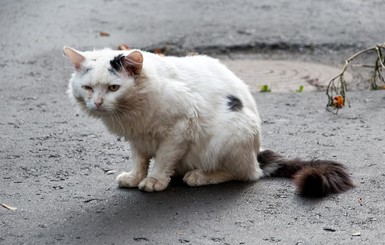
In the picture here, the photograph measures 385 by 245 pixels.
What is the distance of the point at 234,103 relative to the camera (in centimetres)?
539

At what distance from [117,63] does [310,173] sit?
1.53 meters

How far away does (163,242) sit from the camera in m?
4.48

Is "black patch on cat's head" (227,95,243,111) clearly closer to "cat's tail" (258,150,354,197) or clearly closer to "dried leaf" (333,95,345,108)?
"cat's tail" (258,150,354,197)

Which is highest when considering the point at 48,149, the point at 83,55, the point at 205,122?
the point at 83,55

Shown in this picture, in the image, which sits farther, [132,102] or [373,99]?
[373,99]

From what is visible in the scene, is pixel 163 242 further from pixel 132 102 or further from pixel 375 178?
pixel 375 178

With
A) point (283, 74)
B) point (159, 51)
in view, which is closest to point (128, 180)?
point (283, 74)

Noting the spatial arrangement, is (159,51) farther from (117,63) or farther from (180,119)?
(117,63)

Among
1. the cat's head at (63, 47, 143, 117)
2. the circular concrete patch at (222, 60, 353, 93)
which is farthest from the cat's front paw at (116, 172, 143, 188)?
the circular concrete patch at (222, 60, 353, 93)

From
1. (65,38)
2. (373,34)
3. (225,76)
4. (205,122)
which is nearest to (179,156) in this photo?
(205,122)

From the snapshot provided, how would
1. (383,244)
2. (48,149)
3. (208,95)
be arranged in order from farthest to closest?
(48,149), (208,95), (383,244)

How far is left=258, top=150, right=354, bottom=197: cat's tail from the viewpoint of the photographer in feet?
17.0

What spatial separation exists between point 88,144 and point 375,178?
2434 millimetres

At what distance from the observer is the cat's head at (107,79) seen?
4.88m
